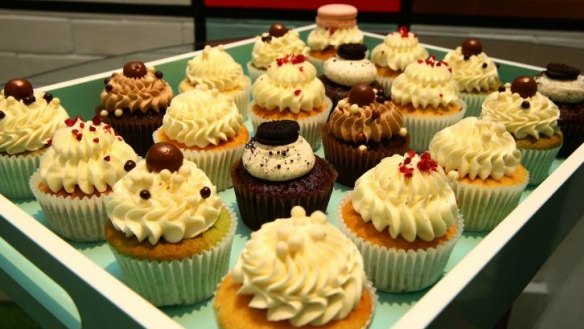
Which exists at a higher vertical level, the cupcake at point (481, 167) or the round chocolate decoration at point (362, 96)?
the round chocolate decoration at point (362, 96)

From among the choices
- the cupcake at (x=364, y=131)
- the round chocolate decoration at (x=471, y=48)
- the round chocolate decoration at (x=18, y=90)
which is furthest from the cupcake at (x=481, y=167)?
the round chocolate decoration at (x=18, y=90)

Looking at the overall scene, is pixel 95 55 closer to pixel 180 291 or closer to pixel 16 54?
pixel 16 54

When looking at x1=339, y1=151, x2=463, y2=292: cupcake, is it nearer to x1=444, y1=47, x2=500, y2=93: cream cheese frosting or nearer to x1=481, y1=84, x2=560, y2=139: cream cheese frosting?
x1=481, y1=84, x2=560, y2=139: cream cheese frosting

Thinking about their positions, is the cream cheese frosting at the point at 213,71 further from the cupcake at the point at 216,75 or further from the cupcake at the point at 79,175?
the cupcake at the point at 79,175

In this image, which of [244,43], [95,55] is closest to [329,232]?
[244,43]

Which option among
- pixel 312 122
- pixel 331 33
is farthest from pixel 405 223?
pixel 331 33

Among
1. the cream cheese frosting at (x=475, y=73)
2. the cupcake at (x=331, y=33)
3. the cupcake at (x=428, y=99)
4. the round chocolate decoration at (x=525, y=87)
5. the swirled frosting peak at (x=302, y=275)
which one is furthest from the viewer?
the cupcake at (x=331, y=33)

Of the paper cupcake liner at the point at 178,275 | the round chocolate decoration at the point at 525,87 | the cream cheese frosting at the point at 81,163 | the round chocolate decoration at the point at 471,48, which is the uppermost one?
the round chocolate decoration at the point at 471,48
